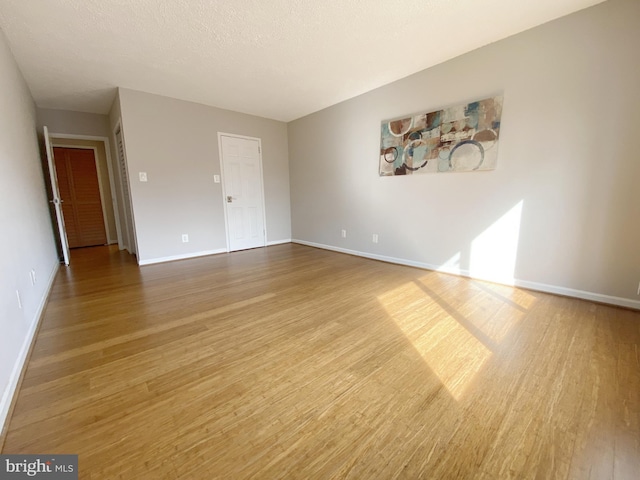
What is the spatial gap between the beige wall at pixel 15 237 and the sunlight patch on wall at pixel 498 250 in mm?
3672

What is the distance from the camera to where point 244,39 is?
2396 mm

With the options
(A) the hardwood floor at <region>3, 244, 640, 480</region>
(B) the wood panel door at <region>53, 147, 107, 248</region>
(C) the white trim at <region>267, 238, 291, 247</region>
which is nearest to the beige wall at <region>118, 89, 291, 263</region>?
(C) the white trim at <region>267, 238, 291, 247</region>

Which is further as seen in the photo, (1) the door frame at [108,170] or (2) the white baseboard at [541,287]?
(1) the door frame at [108,170]

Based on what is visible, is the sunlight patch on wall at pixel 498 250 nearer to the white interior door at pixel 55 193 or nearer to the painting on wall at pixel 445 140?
the painting on wall at pixel 445 140

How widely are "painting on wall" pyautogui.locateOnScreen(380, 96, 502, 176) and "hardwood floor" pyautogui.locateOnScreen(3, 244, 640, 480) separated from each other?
1451mm

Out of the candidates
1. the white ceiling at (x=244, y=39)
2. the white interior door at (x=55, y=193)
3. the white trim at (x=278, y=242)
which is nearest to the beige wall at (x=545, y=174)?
the white ceiling at (x=244, y=39)

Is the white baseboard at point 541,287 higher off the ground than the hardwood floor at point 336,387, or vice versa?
the white baseboard at point 541,287

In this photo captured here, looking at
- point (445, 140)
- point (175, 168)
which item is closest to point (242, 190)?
point (175, 168)

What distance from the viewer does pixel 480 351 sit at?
1.63 meters

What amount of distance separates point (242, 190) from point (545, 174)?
4155 mm

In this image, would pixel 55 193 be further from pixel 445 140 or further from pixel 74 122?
pixel 445 140

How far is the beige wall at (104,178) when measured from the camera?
507 centimetres

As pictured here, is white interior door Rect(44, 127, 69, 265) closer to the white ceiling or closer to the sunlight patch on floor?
the white ceiling
